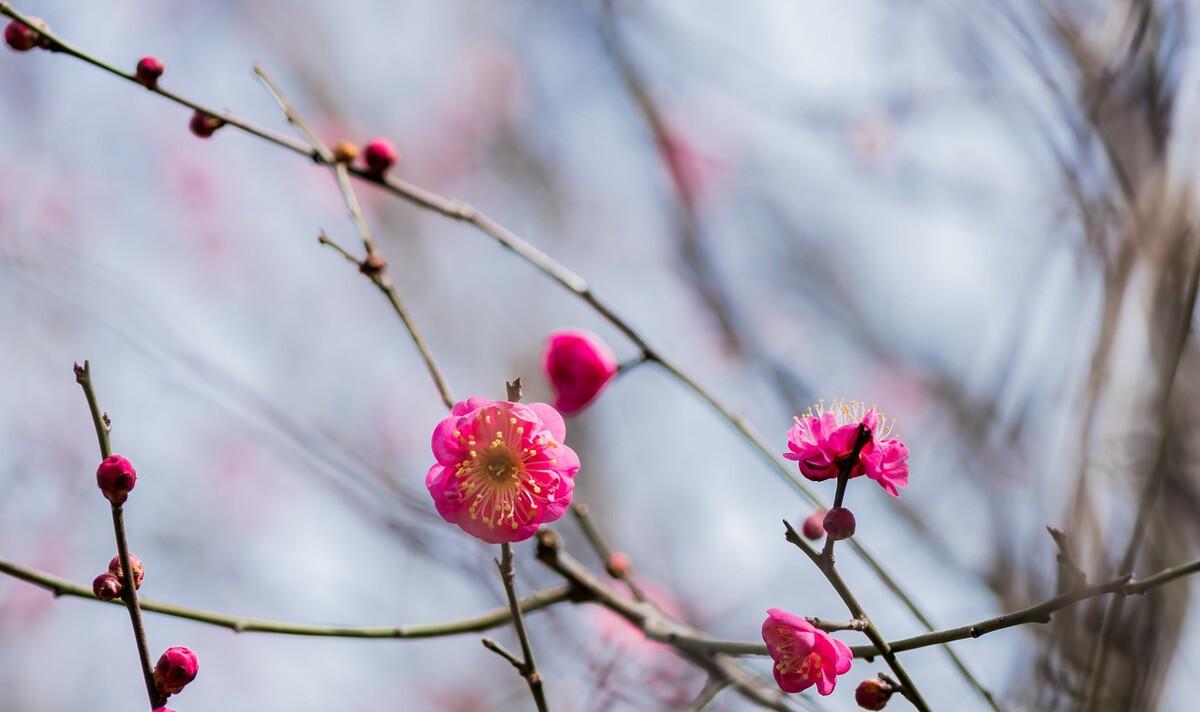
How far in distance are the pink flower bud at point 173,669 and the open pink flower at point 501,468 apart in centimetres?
29

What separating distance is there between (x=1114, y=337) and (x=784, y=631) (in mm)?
1120

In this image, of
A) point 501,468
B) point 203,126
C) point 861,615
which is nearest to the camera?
point 861,615

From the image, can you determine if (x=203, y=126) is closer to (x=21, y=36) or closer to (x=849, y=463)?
(x=21, y=36)

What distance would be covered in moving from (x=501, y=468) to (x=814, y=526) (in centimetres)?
43

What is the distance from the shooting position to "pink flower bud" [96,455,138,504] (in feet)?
2.64

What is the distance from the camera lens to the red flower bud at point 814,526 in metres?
1.19

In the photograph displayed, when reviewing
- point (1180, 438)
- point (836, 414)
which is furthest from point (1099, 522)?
point (836, 414)

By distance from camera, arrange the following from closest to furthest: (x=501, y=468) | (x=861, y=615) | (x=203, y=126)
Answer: (x=861, y=615) < (x=501, y=468) < (x=203, y=126)

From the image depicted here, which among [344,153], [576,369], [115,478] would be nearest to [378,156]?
[344,153]

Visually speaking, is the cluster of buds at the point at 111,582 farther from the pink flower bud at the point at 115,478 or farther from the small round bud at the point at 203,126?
the small round bud at the point at 203,126

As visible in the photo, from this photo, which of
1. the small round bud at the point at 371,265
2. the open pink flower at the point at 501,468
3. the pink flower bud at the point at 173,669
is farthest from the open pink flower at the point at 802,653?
the small round bud at the point at 371,265

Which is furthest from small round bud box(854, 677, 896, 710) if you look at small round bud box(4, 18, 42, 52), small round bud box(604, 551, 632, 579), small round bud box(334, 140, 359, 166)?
small round bud box(4, 18, 42, 52)

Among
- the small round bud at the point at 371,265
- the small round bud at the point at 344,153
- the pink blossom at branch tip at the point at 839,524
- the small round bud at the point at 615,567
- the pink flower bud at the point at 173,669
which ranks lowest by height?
the pink flower bud at the point at 173,669

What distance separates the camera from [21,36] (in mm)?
1182
